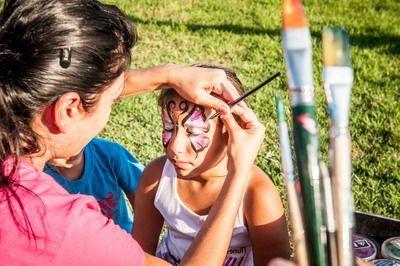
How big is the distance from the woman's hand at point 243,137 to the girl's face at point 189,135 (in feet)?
0.67

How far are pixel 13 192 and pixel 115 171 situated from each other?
89 cm

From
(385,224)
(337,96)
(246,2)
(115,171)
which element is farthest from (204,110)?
(246,2)

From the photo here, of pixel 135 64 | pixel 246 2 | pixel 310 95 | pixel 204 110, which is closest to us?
pixel 310 95

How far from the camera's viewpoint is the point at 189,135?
5.02 ft

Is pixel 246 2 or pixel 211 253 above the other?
pixel 246 2

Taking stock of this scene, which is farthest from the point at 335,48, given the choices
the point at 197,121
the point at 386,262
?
the point at 386,262

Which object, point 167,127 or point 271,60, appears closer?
point 167,127

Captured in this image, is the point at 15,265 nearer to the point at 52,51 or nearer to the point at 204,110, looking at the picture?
the point at 52,51

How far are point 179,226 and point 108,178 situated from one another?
0.36 metres

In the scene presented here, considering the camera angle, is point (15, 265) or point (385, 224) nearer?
point (15, 265)

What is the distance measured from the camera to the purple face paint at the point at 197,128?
1.51m

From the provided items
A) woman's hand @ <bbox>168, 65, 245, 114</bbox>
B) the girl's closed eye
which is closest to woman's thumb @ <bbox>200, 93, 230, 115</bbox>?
woman's hand @ <bbox>168, 65, 245, 114</bbox>

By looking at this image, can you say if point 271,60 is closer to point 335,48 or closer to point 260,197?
point 260,197

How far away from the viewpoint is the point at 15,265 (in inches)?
42.5
